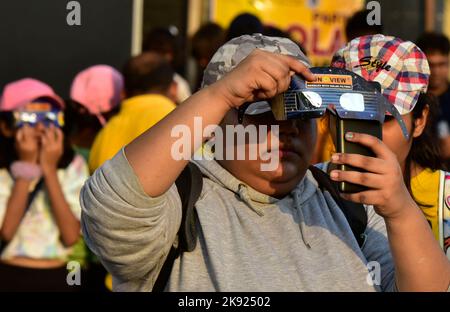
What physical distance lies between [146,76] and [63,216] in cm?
78

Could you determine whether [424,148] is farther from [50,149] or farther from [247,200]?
[50,149]

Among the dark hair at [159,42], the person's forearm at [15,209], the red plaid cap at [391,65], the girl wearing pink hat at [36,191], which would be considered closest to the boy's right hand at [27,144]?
the girl wearing pink hat at [36,191]

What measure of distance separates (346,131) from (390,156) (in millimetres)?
102

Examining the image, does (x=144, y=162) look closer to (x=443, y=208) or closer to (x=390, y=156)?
(x=390, y=156)

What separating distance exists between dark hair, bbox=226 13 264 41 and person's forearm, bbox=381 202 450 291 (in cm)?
221

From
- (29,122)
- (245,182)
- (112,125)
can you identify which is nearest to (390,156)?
(245,182)

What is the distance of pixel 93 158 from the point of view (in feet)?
12.2

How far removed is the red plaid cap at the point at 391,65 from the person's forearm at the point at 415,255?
67 centimetres

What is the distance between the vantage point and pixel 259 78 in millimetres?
1610

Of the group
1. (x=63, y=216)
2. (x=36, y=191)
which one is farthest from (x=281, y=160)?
(x=36, y=191)

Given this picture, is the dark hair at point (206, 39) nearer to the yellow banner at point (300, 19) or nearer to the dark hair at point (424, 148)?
the yellow banner at point (300, 19)

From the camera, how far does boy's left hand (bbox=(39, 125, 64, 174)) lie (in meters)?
3.74

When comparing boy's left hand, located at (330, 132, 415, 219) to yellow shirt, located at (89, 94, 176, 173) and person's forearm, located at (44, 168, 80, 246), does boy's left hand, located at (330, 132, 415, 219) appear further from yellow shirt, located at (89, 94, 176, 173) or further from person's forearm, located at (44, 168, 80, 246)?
person's forearm, located at (44, 168, 80, 246)

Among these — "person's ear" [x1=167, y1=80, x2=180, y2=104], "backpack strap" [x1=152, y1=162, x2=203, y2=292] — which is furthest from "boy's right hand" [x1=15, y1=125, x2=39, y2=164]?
"backpack strap" [x1=152, y1=162, x2=203, y2=292]
